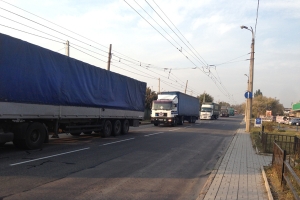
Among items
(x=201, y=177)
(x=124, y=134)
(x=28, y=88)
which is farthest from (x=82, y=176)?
(x=124, y=134)

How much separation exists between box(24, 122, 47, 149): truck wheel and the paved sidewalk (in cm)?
691

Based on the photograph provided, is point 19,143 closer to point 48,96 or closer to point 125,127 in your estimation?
point 48,96

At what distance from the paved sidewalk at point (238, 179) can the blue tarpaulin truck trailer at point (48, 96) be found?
7122 millimetres

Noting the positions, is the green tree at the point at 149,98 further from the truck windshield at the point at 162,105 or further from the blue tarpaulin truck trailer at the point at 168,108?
the truck windshield at the point at 162,105

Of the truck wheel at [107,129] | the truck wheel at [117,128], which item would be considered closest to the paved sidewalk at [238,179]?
the truck wheel at [107,129]

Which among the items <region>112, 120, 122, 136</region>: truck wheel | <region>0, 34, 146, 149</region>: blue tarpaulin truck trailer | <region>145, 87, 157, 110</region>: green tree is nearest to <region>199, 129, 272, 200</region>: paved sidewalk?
A: <region>0, 34, 146, 149</region>: blue tarpaulin truck trailer

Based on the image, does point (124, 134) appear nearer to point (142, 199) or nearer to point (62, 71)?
point (62, 71)

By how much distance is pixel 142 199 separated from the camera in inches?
243

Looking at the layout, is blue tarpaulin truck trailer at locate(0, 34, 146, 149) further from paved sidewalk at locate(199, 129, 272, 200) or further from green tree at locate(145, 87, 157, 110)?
green tree at locate(145, 87, 157, 110)

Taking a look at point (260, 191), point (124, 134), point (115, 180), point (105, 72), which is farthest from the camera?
point (124, 134)

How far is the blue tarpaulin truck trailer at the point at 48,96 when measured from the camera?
10719 mm

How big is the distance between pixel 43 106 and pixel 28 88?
1.16 m

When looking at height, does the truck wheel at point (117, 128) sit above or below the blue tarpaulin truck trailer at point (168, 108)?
below

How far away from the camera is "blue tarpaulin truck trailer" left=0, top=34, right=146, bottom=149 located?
35.2 feet
